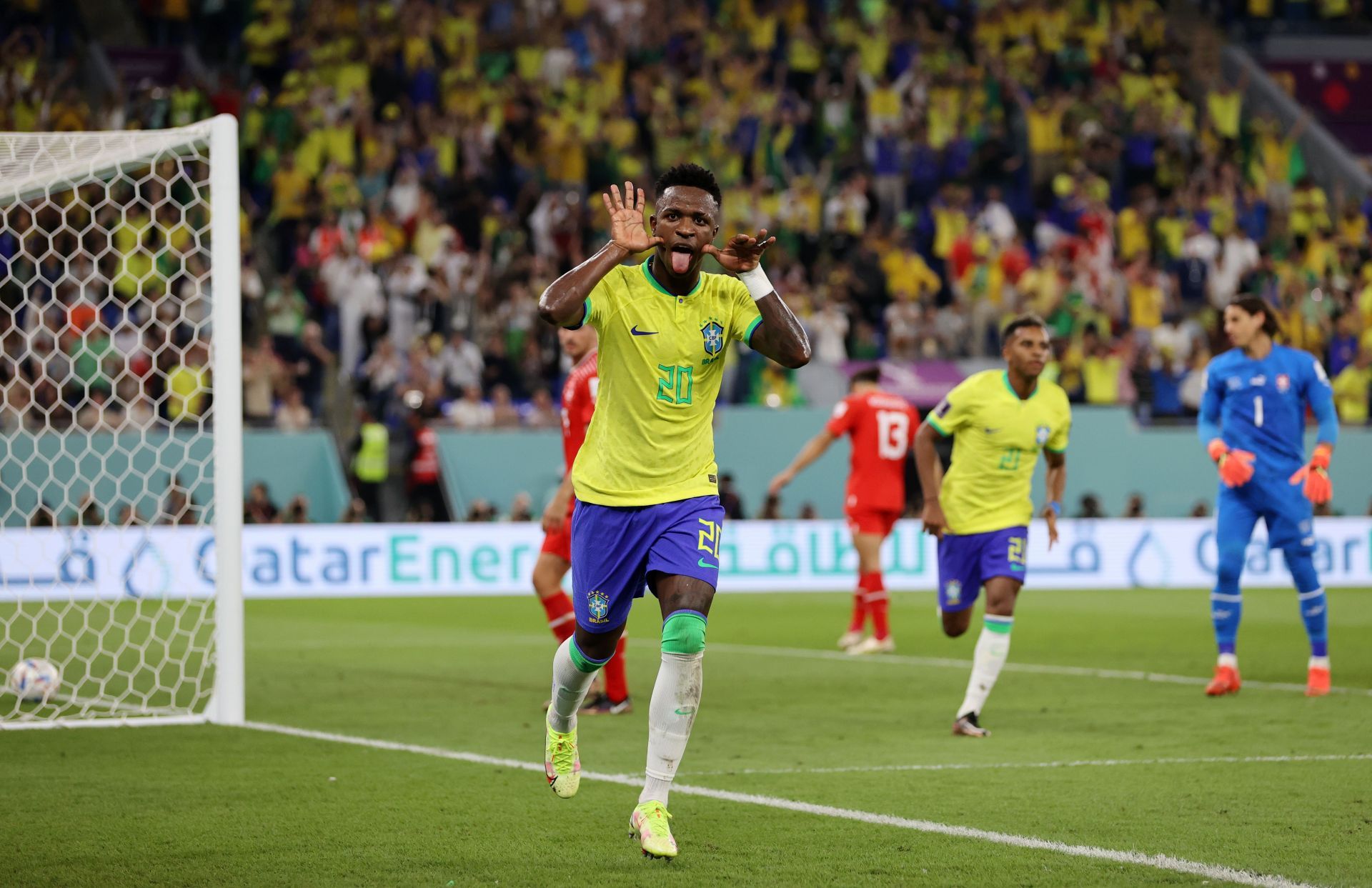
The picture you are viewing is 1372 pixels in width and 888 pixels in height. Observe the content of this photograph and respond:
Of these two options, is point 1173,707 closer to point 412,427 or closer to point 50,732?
point 50,732

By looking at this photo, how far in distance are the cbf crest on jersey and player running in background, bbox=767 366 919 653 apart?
790 centimetres

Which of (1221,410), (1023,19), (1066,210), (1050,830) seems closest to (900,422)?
(1221,410)

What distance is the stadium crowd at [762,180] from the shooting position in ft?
73.7

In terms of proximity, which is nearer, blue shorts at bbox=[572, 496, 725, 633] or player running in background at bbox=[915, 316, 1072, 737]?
blue shorts at bbox=[572, 496, 725, 633]

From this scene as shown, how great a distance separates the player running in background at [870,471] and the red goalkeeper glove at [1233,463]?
4011 millimetres

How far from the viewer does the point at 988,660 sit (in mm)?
8914

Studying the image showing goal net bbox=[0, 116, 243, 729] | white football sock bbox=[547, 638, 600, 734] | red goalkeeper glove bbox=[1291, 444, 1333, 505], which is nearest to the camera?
white football sock bbox=[547, 638, 600, 734]

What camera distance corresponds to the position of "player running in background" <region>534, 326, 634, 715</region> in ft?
30.7

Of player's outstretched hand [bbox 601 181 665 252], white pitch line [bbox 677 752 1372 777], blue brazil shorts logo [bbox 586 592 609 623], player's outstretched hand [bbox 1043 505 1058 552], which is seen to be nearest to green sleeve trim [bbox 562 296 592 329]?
player's outstretched hand [bbox 601 181 665 252]

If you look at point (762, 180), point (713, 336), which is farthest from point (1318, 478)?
point (762, 180)

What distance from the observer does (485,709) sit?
10.1m

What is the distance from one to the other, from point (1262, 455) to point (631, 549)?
5.66 m

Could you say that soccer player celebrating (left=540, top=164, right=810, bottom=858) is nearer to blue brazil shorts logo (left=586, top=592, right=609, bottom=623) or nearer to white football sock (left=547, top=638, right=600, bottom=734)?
blue brazil shorts logo (left=586, top=592, right=609, bottom=623)

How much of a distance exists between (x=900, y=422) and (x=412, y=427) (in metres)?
8.22
